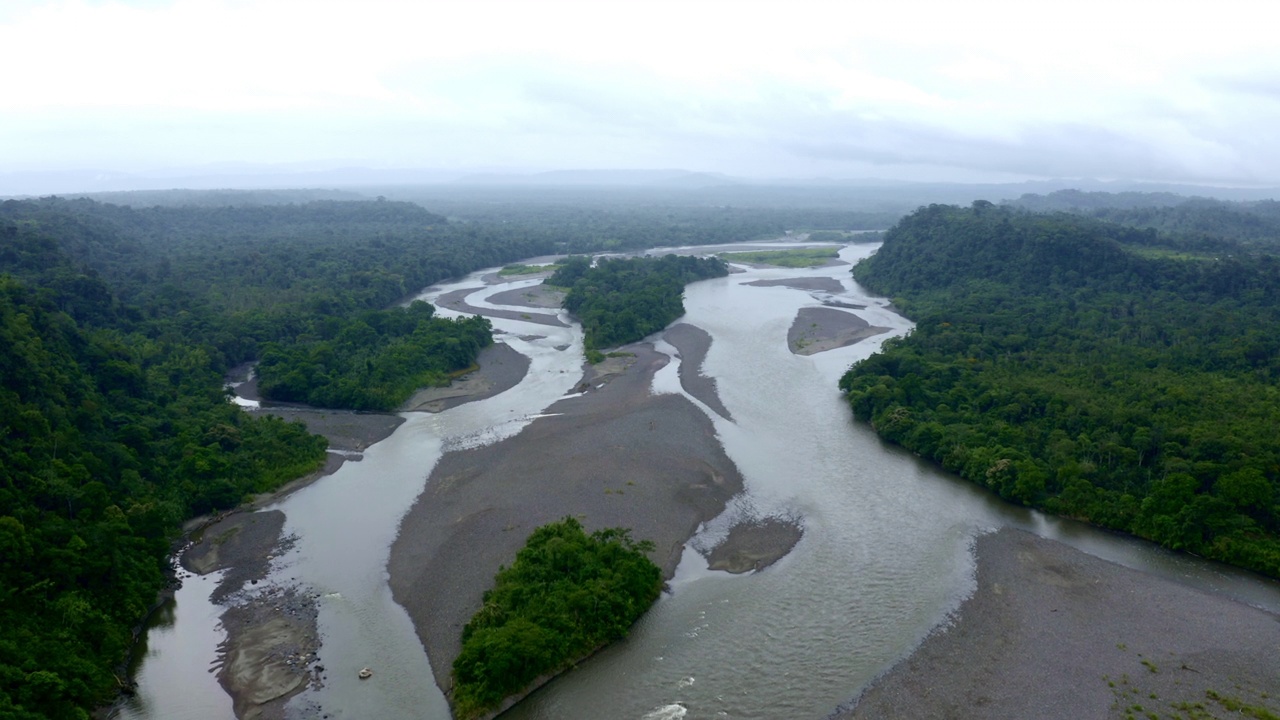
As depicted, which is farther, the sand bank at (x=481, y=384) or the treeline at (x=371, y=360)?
the sand bank at (x=481, y=384)

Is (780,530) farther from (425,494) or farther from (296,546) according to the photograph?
(296,546)

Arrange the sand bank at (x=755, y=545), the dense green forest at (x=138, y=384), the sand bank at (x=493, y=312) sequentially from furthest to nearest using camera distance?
the sand bank at (x=493, y=312) < the sand bank at (x=755, y=545) < the dense green forest at (x=138, y=384)

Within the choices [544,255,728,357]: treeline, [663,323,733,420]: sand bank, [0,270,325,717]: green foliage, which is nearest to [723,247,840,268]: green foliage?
[544,255,728,357]: treeline

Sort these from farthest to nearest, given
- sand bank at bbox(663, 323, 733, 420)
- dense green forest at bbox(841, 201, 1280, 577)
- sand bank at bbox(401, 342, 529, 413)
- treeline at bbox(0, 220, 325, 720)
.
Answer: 1. sand bank at bbox(663, 323, 733, 420)
2. sand bank at bbox(401, 342, 529, 413)
3. dense green forest at bbox(841, 201, 1280, 577)
4. treeline at bbox(0, 220, 325, 720)

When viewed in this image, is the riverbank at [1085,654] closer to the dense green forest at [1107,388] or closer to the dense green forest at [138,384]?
the dense green forest at [1107,388]

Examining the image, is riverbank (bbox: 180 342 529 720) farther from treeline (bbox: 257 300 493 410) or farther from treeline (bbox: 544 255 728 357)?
treeline (bbox: 544 255 728 357)

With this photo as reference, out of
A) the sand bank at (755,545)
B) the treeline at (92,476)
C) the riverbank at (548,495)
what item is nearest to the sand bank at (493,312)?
the riverbank at (548,495)
